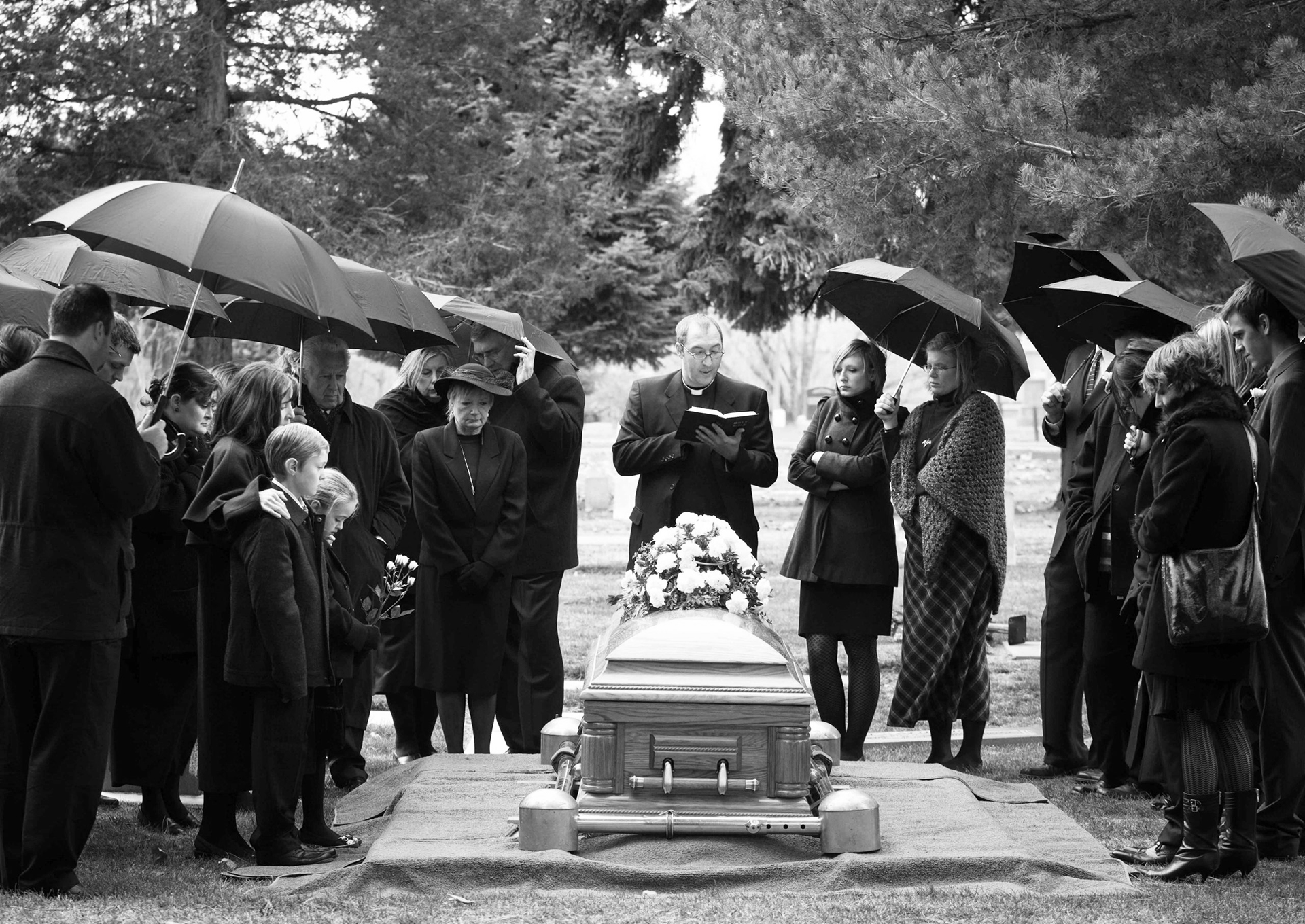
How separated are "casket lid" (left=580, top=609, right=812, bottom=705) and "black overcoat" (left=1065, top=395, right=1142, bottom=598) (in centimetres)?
173

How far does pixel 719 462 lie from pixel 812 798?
6.67ft

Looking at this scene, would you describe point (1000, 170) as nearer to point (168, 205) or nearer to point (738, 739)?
point (738, 739)

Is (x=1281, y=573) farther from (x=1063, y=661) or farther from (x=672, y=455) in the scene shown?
(x=672, y=455)

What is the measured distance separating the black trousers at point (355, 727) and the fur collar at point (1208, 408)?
3461mm

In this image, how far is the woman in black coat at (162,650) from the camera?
18.0 feet

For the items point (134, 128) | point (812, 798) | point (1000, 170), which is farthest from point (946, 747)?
point (134, 128)

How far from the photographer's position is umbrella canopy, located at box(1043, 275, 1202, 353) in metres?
5.88

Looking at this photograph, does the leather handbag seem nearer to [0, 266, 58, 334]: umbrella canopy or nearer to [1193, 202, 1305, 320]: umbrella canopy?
[1193, 202, 1305, 320]: umbrella canopy

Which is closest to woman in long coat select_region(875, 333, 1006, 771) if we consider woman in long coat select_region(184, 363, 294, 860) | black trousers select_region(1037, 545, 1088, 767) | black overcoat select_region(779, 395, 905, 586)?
black overcoat select_region(779, 395, 905, 586)

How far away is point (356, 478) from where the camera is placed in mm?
6230

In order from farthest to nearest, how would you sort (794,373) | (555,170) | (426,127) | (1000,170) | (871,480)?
(794,373), (555,170), (426,127), (1000,170), (871,480)

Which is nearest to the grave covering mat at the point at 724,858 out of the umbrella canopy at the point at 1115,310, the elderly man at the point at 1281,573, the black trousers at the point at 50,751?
the black trousers at the point at 50,751

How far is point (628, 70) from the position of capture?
727 inches

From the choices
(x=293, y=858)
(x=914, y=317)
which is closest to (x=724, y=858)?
(x=293, y=858)
